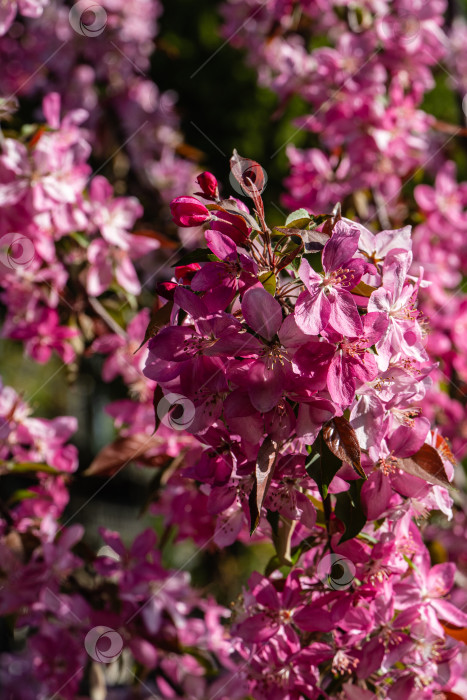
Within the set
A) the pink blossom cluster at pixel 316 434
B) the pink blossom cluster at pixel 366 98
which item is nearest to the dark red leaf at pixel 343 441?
the pink blossom cluster at pixel 316 434

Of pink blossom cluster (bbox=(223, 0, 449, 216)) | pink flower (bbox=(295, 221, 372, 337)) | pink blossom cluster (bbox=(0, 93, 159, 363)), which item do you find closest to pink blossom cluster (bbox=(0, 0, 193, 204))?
pink blossom cluster (bbox=(223, 0, 449, 216))

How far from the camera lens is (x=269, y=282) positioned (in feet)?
2.42

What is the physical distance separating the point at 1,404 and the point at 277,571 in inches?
25.5

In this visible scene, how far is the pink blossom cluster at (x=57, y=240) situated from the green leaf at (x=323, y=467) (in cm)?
75

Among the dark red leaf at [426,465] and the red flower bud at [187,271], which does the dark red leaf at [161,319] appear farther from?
the dark red leaf at [426,465]

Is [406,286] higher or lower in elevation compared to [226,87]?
higher

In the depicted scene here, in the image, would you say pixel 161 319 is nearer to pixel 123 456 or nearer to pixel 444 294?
pixel 123 456

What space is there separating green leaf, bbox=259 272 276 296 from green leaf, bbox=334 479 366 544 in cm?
24

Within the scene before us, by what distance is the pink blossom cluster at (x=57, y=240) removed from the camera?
1.28 m

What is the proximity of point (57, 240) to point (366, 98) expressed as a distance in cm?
75

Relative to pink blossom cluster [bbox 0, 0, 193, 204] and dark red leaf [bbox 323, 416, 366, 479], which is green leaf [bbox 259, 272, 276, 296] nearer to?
dark red leaf [bbox 323, 416, 366, 479]

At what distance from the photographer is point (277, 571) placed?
3.04ft

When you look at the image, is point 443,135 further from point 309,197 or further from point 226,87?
point 226,87

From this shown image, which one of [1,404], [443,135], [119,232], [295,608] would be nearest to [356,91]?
[119,232]
